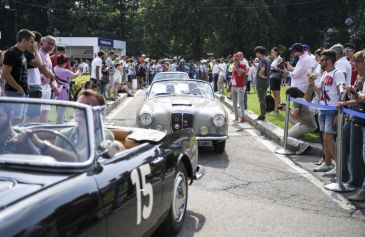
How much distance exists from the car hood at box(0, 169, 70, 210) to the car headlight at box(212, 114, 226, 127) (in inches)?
235

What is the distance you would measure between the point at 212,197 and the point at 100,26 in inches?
2930

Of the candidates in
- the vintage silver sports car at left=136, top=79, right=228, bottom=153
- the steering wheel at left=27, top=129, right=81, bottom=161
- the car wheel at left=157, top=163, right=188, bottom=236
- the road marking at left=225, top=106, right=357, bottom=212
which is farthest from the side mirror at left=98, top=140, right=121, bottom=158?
A: the vintage silver sports car at left=136, top=79, right=228, bottom=153

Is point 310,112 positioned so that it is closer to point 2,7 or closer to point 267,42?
point 267,42

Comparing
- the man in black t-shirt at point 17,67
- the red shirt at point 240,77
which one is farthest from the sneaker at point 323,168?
the red shirt at point 240,77

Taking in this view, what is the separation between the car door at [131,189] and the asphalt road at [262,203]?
0.96 metres

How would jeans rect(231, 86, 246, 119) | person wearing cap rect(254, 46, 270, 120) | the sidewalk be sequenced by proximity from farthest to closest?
jeans rect(231, 86, 246, 119) < person wearing cap rect(254, 46, 270, 120) < the sidewalk

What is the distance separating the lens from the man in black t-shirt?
7199mm

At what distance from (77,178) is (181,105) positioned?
6.29 metres

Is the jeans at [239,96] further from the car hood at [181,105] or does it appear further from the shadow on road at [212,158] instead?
the shadow on road at [212,158]

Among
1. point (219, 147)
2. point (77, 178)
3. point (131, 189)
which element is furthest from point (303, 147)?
point (77, 178)

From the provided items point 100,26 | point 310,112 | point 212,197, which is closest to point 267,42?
point 100,26

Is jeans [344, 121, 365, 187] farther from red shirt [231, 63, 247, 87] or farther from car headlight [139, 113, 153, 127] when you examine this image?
red shirt [231, 63, 247, 87]

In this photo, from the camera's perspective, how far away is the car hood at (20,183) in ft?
8.56

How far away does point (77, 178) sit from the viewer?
118 inches
